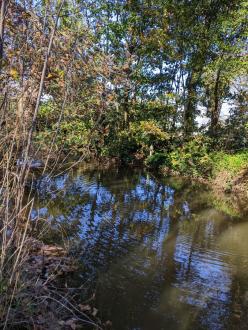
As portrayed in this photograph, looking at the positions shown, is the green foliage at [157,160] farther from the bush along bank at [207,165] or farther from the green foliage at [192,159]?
the green foliage at [192,159]

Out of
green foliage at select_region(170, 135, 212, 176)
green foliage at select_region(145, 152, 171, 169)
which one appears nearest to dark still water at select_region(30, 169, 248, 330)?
green foliage at select_region(170, 135, 212, 176)

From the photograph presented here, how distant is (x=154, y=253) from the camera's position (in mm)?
7590

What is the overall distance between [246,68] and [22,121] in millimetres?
16915

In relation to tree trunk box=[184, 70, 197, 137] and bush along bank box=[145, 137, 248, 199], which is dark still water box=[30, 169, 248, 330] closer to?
bush along bank box=[145, 137, 248, 199]

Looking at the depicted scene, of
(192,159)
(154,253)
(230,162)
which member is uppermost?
(230,162)

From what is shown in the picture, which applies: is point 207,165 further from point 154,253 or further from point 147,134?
point 154,253

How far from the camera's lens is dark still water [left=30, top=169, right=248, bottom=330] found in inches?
210

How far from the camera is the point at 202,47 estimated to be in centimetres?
1966

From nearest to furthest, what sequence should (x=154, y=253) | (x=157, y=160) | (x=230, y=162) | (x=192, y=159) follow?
(x=154, y=253) < (x=230, y=162) < (x=192, y=159) < (x=157, y=160)

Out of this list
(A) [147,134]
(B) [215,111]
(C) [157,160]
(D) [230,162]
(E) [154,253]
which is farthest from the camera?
(B) [215,111]

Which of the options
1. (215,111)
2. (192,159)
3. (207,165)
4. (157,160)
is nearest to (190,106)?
(215,111)

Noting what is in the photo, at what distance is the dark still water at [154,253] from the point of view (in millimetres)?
5336

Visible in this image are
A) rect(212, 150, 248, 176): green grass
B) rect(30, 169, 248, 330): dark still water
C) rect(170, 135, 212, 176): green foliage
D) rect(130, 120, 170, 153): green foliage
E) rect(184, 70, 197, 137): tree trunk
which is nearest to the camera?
rect(30, 169, 248, 330): dark still water

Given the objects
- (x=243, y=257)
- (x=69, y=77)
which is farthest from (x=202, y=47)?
(x=69, y=77)
